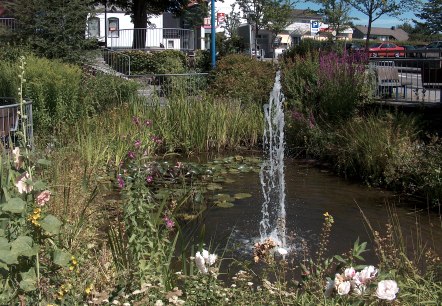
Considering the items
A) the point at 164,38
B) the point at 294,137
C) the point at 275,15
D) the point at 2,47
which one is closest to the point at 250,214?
the point at 294,137

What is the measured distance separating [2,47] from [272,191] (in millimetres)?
10144

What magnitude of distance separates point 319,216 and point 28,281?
17.3 feet

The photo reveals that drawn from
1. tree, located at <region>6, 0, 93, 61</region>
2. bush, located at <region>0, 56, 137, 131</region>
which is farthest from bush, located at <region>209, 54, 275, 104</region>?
tree, located at <region>6, 0, 93, 61</region>

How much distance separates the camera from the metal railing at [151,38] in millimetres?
29953

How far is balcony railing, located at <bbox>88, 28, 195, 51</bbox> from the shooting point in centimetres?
2997

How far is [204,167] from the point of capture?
9.94 m

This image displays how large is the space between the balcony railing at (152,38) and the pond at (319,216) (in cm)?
2077

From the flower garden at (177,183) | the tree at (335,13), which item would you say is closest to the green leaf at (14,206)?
the flower garden at (177,183)

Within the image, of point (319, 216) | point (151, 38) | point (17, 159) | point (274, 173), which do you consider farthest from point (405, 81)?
point (151, 38)

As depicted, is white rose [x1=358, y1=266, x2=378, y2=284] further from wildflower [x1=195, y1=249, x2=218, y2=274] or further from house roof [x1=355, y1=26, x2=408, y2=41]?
house roof [x1=355, y1=26, x2=408, y2=41]

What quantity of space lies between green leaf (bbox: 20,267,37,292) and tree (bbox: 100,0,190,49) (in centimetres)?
2739

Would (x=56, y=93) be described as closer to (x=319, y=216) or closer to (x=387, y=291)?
(x=319, y=216)

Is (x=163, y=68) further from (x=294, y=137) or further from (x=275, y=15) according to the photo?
(x=275, y=15)

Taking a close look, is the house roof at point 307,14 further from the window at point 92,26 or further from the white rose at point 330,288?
the white rose at point 330,288
